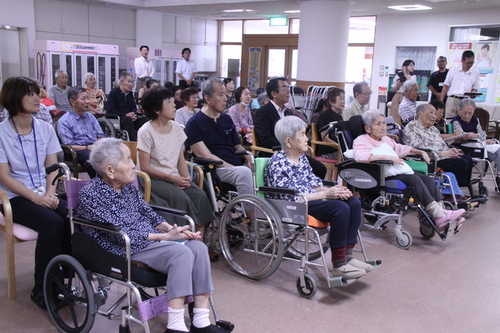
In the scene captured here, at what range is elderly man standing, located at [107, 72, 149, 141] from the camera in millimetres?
6320

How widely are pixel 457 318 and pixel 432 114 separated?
2.59 m

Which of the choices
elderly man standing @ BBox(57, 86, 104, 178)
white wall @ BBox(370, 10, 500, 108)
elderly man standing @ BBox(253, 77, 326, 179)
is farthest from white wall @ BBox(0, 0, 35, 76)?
elderly man standing @ BBox(253, 77, 326, 179)

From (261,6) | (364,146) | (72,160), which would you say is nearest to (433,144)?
(364,146)

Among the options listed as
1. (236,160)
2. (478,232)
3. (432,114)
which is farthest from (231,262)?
(432,114)

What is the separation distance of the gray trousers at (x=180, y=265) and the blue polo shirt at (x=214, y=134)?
152 cm

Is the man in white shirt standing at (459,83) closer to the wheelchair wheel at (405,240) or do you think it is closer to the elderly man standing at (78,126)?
the wheelchair wheel at (405,240)

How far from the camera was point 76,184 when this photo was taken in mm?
2400

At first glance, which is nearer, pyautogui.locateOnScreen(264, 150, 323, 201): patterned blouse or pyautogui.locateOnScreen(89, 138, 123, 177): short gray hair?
pyautogui.locateOnScreen(89, 138, 123, 177): short gray hair

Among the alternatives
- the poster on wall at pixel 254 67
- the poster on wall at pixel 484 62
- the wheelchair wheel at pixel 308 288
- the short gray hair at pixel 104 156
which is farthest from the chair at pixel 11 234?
the poster on wall at pixel 254 67

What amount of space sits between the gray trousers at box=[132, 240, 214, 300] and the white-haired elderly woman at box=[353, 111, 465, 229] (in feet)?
6.67

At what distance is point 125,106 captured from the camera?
6.54 meters

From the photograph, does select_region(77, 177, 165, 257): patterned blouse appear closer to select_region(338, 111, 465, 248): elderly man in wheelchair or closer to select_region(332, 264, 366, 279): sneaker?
select_region(332, 264, 366, 279): sneaker

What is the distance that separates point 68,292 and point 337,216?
1.56 meters

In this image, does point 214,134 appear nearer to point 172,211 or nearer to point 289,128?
point 289,128
